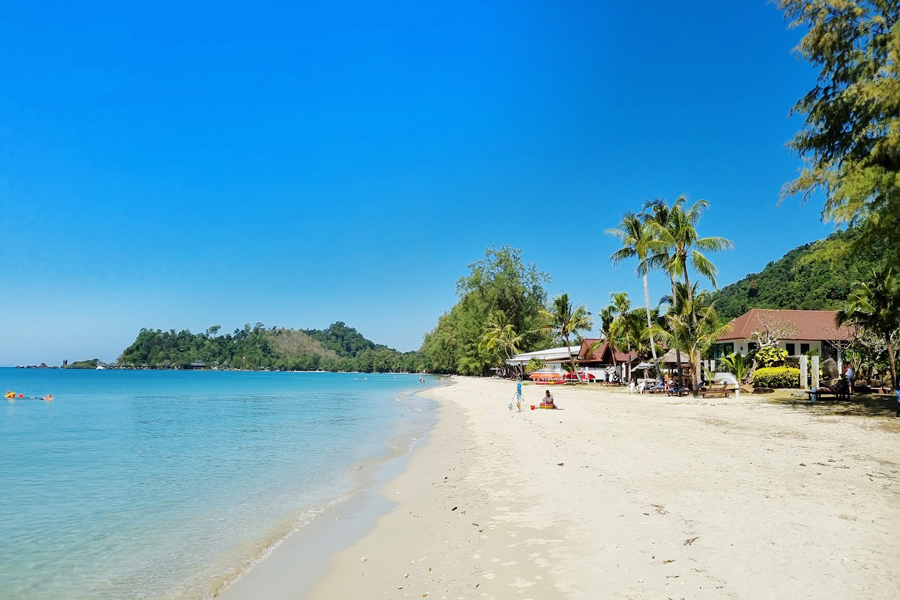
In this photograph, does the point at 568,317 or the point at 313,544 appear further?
the point at 568,317

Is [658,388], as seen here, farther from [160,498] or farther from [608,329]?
[160,498]

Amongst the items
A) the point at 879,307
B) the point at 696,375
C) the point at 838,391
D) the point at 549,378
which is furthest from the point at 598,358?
the point at 838,391

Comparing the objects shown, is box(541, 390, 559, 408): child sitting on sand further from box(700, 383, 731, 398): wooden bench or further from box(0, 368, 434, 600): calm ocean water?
box(700, 383, 731, 398): wooden bench

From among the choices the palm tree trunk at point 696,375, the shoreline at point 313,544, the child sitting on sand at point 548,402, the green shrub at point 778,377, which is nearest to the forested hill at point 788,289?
the green shrub at point 778,377

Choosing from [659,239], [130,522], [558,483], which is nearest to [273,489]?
[130,522]

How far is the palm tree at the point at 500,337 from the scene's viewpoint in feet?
203

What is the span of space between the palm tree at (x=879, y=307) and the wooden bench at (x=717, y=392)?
20.0ft

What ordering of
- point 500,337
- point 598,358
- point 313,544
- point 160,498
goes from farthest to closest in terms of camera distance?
1. point 500,337
2. point 598,358
3. point 160,498
4. point 313,544

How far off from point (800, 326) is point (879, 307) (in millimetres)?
16348

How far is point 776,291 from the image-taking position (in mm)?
57812

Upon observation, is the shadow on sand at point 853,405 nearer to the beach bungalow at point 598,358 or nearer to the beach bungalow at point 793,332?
the beach bungalow at point 793,332

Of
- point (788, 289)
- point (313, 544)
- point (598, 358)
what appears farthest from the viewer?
point (788, 289)

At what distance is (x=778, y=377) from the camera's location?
27.1 metres

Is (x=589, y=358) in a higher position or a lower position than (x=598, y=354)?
lower
